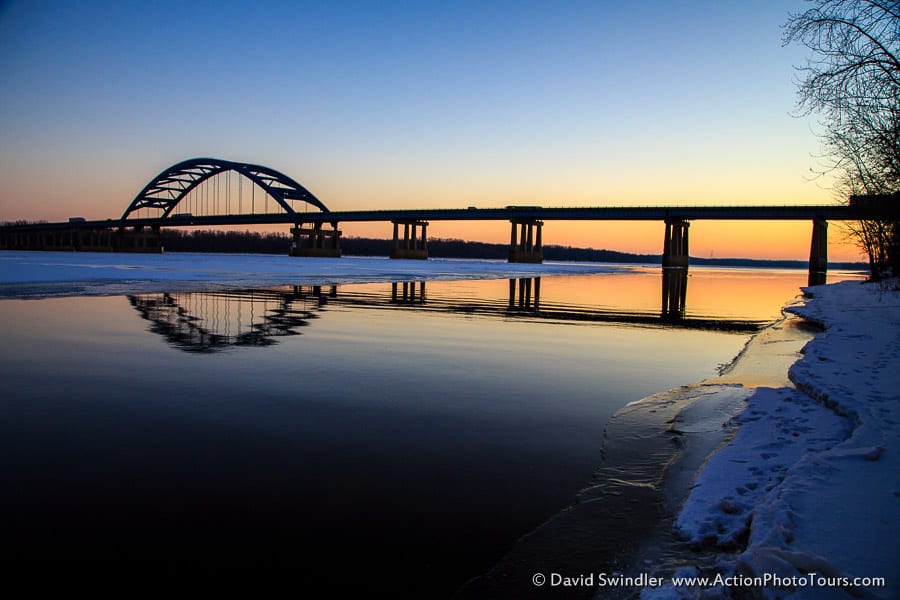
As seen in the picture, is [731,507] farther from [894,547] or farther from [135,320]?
[135,320]

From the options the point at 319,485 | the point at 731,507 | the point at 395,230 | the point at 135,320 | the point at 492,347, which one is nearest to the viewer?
the point at 731,507

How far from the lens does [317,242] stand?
130875 millimetres

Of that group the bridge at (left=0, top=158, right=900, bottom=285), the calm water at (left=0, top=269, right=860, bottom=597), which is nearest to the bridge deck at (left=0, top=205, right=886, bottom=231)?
the bridge at (left=0, top=158, right=900, bottom=285)

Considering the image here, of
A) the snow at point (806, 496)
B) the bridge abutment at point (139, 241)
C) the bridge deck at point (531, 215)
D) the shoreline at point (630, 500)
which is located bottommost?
the shoreline at point (630, 500)

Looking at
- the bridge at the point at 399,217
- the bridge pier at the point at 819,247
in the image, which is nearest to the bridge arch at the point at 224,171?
the bridge at the point at 399,217

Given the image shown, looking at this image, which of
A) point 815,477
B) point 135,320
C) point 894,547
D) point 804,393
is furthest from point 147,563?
point 135,320

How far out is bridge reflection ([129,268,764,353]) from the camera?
37.8 ft

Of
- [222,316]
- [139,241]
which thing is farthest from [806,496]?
[139,241]

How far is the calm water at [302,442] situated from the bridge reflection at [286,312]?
24 cm

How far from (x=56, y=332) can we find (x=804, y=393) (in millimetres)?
12631

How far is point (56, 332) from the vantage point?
11.3 m

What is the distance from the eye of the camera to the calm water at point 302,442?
336cm

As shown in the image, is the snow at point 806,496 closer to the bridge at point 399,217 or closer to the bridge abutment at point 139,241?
the bridge at point 399,217

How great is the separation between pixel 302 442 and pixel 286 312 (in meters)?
11.4
